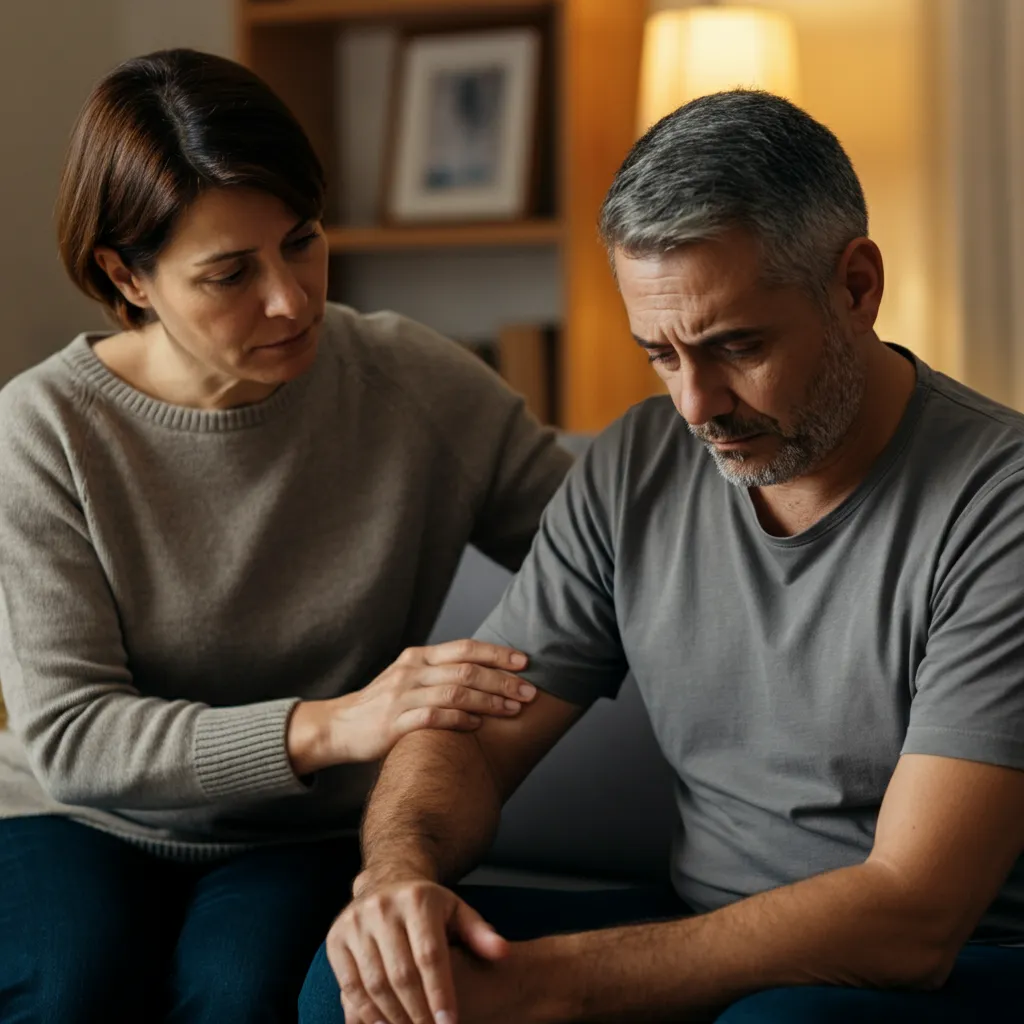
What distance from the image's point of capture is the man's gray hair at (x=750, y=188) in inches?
48.8

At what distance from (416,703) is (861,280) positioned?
0.57m

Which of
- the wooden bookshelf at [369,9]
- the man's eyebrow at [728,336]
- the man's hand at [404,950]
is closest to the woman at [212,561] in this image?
the man's hand at [404,950]

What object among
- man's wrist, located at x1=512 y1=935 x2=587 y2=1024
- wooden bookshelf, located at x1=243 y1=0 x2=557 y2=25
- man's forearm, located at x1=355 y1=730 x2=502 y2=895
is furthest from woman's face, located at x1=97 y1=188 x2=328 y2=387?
wooden bookshelf, located at x1=243 y1=0 x2=557 y2=25

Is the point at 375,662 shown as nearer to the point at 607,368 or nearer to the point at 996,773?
the point at 996,773

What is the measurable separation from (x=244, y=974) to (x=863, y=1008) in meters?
0.60

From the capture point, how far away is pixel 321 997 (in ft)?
4.27

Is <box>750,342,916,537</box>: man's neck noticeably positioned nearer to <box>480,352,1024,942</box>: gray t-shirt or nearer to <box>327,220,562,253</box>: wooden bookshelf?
<box>480,352,1024,942</box>: gray t-shirt

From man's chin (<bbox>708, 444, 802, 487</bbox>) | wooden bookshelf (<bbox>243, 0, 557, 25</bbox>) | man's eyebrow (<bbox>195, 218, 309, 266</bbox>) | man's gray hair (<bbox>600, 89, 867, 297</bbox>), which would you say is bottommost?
man's chin (<bbox>708, 444, 802, 487</bbox>)

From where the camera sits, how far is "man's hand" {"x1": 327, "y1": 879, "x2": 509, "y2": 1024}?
1.18 m

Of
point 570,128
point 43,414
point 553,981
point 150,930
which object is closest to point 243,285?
point 43,414

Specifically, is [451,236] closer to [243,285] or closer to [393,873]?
[243,285]

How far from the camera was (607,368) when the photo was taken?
3408mm

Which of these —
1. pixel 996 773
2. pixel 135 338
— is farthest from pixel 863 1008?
pixel 135 338

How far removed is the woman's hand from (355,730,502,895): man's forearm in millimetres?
21
